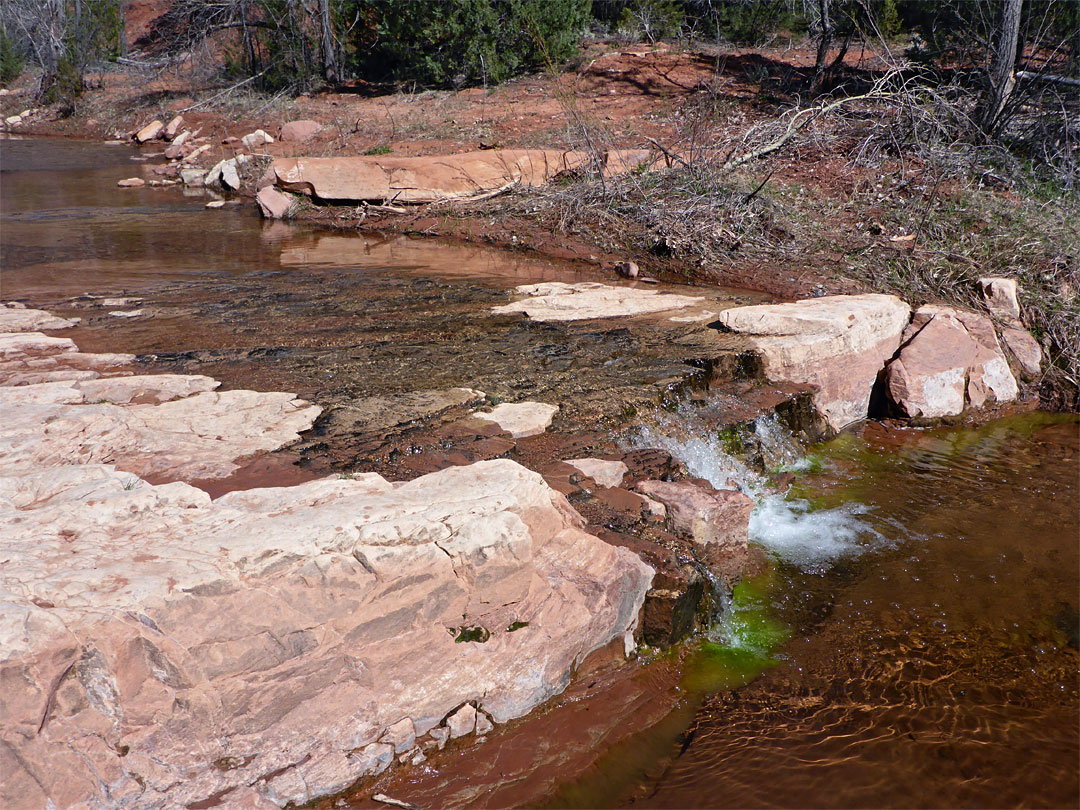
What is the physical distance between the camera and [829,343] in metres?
5.08

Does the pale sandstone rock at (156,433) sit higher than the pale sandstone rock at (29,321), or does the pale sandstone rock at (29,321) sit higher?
the pale sandstone rock at (29,321)

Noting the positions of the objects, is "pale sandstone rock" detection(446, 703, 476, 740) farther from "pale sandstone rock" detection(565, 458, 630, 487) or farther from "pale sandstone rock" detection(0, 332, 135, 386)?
"pale sandstone rock" detection(0, 332, 135, 386)

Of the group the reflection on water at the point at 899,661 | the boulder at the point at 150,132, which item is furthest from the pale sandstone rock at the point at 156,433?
the boulder at the point at 150,132

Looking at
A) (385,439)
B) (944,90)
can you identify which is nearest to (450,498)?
(385,439)

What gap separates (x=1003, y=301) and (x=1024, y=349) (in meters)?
0.43

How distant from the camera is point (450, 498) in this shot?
2.75 meters

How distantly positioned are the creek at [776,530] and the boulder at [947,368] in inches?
8.4

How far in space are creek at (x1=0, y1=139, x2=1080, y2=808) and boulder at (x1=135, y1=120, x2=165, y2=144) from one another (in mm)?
10434

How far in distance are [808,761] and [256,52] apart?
65.1 feet

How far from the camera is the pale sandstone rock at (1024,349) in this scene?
19.0ft

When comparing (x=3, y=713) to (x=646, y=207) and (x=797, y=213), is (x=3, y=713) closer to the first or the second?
(x=646, y=207)

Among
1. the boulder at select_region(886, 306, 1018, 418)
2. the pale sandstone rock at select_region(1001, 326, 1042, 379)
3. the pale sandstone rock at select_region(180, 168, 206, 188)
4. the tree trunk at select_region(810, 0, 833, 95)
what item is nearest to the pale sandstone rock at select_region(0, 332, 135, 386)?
the boulder at select_region(886, 306, 1018, 418)

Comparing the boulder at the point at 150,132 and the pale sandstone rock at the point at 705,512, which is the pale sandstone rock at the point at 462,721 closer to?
the pale sandstone rock at the point at 705,512

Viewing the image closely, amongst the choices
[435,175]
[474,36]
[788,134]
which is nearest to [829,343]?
[788,134]
